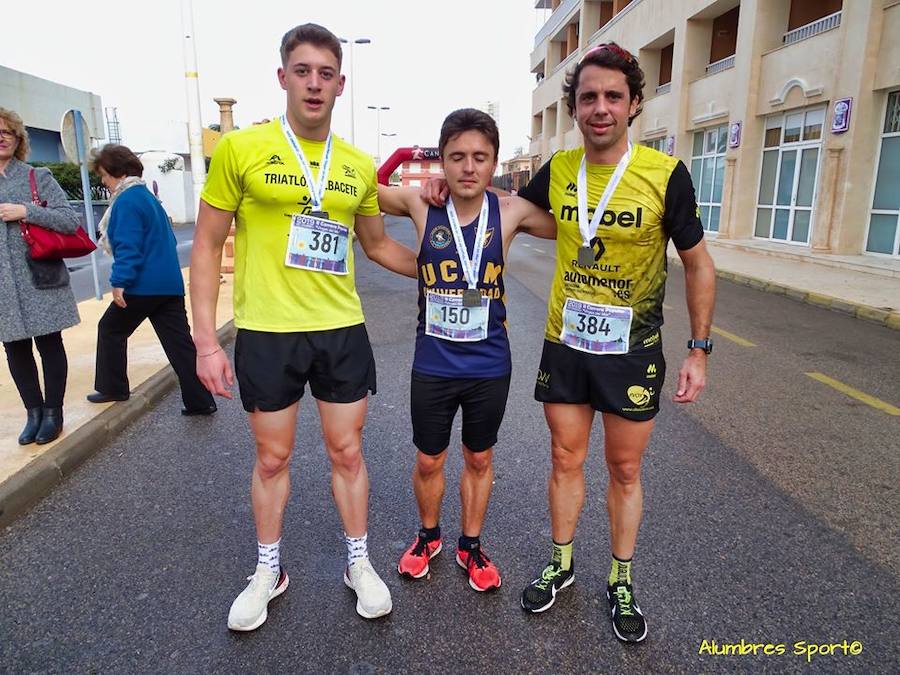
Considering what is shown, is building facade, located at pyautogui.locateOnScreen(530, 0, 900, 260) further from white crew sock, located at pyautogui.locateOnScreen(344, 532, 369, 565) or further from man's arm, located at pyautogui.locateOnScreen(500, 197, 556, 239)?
white crew sock, located at pyautogui.locateOnScreen(344, 532, 369, 565)

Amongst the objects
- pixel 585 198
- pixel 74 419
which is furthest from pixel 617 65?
pixel 74 419

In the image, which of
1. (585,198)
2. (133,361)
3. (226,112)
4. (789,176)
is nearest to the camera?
(585,198)

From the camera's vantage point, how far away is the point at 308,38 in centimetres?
238

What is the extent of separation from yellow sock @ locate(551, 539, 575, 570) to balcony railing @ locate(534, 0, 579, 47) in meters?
39.8

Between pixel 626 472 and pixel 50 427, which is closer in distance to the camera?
pixel 626 472

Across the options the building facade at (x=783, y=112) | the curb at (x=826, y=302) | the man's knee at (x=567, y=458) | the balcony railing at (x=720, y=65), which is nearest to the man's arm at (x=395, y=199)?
the man's knee at (x=567, y=458)

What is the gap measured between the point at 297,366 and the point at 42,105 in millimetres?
46115

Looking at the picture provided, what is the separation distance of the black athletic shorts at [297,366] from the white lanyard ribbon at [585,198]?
3.07 ft

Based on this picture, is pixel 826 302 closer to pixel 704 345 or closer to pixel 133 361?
pixel 704 345

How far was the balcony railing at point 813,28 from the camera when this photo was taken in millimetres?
15960

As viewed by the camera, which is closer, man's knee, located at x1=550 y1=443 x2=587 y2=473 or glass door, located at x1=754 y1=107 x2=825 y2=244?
man's knee, located at x1=550 y1=443 x2=587 y2=473

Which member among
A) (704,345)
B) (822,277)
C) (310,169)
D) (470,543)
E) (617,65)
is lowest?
(470,543)

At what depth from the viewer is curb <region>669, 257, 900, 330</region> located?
8734mm

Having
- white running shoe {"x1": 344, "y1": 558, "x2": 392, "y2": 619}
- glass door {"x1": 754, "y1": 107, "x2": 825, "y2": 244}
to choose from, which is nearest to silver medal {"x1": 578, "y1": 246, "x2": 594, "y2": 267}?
white running shoe {"x1": 344, "y1": 558, "x2": 392, "y2": 619}
